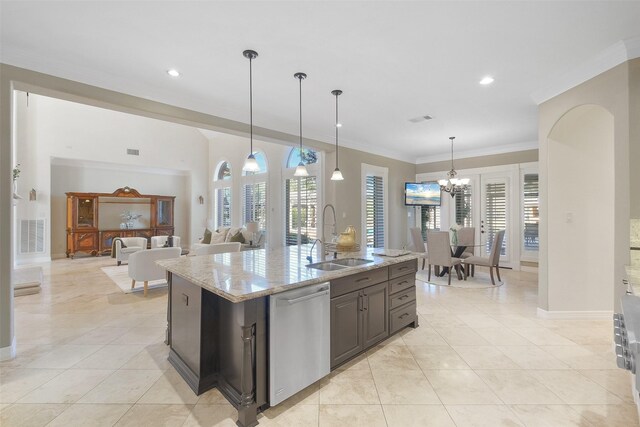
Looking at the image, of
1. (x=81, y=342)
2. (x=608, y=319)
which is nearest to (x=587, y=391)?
(x=608, y=319)

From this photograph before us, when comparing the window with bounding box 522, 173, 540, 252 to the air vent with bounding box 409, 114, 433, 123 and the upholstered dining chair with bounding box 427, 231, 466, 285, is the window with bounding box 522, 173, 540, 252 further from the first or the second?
the air vent with bounding box 409, 114, 433, 123

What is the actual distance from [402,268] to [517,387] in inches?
51.6

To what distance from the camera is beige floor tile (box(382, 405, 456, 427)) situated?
185 centimetres

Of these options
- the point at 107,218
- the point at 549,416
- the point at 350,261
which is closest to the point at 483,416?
the point at 549,416

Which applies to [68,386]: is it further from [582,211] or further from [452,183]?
[452,183]

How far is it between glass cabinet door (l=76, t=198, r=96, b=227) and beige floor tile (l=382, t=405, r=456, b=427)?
9.51 meters

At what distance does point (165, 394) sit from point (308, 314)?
3.98 feet

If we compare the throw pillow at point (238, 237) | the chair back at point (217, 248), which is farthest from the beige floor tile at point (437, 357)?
the throw pillow at point (238, 237)

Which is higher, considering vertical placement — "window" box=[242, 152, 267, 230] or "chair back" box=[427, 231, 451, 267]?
"window" box=[242, 152, 267, 230]

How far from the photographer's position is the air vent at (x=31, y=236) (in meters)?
7.14

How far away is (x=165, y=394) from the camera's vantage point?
84.7 inches

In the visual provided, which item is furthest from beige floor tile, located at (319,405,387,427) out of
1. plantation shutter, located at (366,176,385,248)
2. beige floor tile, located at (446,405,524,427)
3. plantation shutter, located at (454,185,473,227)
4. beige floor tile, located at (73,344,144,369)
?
plantation shutter, located at (454,185,473,227)

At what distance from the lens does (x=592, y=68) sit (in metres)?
2.92

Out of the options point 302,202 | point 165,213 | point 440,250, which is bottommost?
point 440,250
